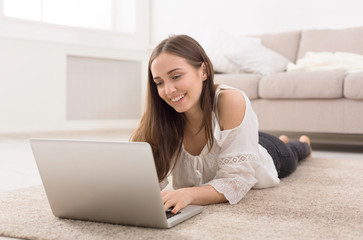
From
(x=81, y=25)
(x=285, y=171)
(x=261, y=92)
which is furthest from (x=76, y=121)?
(x=285, y=171)

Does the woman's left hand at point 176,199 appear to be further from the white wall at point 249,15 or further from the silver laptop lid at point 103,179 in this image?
the white wall at point 249,15

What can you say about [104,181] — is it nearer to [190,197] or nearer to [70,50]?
[190,197]

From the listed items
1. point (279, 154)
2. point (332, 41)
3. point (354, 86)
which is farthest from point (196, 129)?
point (332, 41)

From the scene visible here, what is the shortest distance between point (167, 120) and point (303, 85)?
162 centimetres

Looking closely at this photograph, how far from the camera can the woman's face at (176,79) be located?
3.95 ft

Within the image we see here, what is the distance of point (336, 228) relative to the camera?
0.99 metres

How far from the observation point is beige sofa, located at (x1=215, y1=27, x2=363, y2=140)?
2633 mm

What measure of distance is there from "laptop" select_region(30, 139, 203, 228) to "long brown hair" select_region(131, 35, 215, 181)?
0.30 meters

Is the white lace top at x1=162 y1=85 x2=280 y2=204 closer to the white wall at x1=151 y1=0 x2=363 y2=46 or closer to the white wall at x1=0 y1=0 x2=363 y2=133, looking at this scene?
the white wall at x1=151 y1=0 x2=363 y2=46

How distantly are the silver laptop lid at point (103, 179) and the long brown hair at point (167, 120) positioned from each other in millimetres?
335

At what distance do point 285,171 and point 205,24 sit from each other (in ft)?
9.72

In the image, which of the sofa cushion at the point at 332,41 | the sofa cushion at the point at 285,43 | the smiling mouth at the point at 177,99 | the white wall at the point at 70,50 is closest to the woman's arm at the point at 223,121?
the smiling mouth at the point at 177,99

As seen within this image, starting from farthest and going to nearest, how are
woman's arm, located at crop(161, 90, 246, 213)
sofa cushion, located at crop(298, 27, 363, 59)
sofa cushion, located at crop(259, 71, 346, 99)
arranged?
sofa cushion, located at crop(298, 27, 363, 59) < sofa cushion, located at crop(259, 71, 346, 99) < woman's arm, located at crop(161, 90, 246, 213)

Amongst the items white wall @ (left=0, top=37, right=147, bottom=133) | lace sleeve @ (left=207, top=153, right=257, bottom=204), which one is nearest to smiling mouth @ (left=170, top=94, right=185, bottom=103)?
lace sleeve @ (left=207, top=153, right=257, bottom=204)
